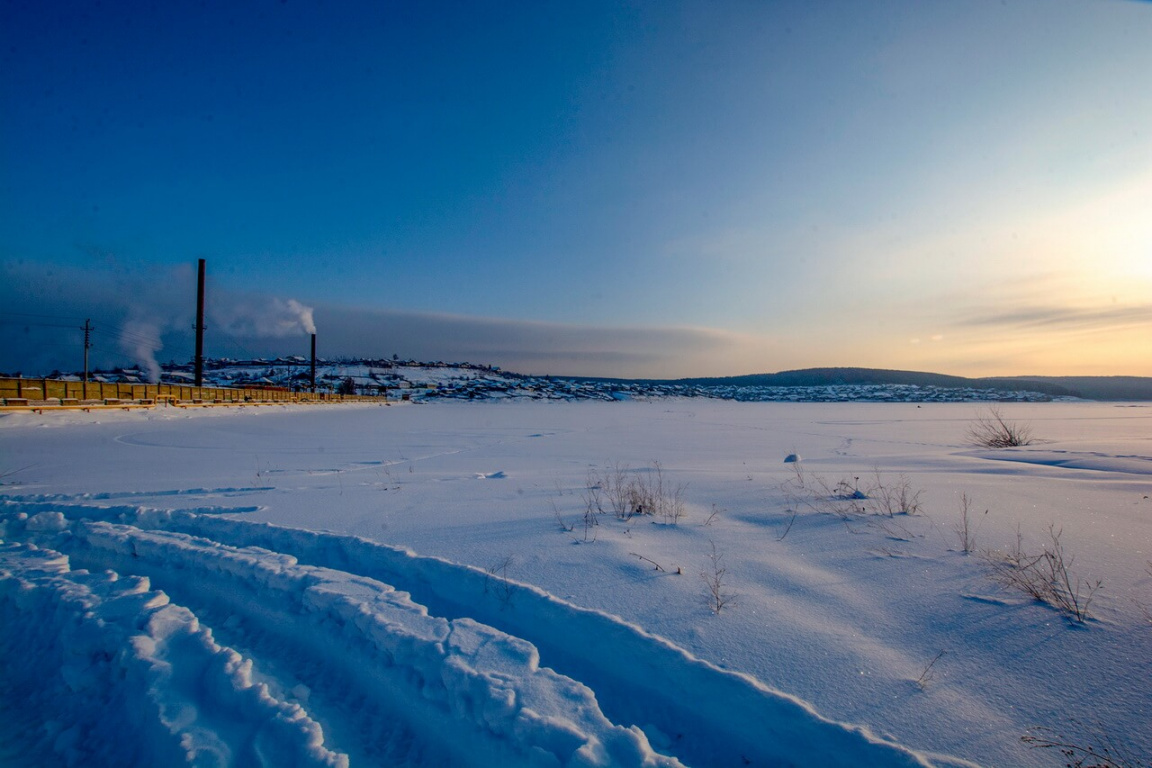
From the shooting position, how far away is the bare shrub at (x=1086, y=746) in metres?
1.71

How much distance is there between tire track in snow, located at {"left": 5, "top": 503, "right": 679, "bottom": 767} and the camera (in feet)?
6.49

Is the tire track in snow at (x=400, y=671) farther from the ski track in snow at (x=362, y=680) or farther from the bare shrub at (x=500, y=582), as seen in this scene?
the bare shrub at (x=500, y=582)

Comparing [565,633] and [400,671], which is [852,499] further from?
[400,671]

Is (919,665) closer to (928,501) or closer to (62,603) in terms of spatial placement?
(928,501)

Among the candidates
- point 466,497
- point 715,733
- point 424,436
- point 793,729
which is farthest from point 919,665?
point 424,436

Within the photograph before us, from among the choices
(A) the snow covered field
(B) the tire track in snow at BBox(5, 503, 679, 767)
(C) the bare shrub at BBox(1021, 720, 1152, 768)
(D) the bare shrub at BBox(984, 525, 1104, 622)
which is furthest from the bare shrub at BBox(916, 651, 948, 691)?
(B) the tire track in snow at BBox(5, 503, 679, 767)

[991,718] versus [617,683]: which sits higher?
[991,718]

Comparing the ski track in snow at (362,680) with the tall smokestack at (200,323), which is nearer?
the ski track in snow at (362,680)

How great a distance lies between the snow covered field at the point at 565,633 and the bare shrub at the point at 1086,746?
2 centimetres

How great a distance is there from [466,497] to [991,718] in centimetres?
507

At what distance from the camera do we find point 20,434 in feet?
43.3

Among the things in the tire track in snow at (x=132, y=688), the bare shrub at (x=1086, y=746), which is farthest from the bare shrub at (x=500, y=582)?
the bare shrub at (x=1086, y=746)

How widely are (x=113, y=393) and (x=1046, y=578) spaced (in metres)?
31.2

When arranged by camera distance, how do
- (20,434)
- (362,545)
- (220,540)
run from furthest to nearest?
(20,434) < (220,540) < (362,545)
